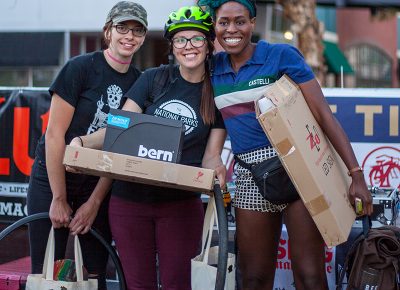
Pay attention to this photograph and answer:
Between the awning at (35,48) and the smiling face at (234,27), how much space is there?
34.7ft

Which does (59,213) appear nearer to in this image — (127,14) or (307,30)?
(127,14)

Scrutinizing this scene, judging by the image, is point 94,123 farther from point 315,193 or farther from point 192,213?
point 315,193

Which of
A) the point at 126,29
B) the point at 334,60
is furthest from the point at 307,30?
the point at 126,29

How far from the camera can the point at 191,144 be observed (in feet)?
12.9

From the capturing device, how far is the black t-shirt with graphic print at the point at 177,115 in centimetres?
390

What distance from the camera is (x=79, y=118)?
4.11m

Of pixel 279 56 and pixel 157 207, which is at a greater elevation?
pixel 279 56

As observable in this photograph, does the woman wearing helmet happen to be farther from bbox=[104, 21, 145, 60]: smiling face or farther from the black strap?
bbox=[104, 21, 145, 60]: smiling face

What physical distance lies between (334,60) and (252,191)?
772 inches

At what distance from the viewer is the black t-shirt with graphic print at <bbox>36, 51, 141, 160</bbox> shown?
4012 mm

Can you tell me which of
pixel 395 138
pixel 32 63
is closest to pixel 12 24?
pixel 32 63

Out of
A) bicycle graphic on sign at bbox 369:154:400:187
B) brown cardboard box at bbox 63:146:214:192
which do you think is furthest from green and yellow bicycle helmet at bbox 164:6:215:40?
bicycle graphic on sign at bbox 369:154:400:187

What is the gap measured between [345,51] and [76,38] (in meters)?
15.7

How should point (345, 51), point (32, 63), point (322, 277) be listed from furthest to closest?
1. point (345, 51)
2. point (32, 63)
3. point (322, 277)
